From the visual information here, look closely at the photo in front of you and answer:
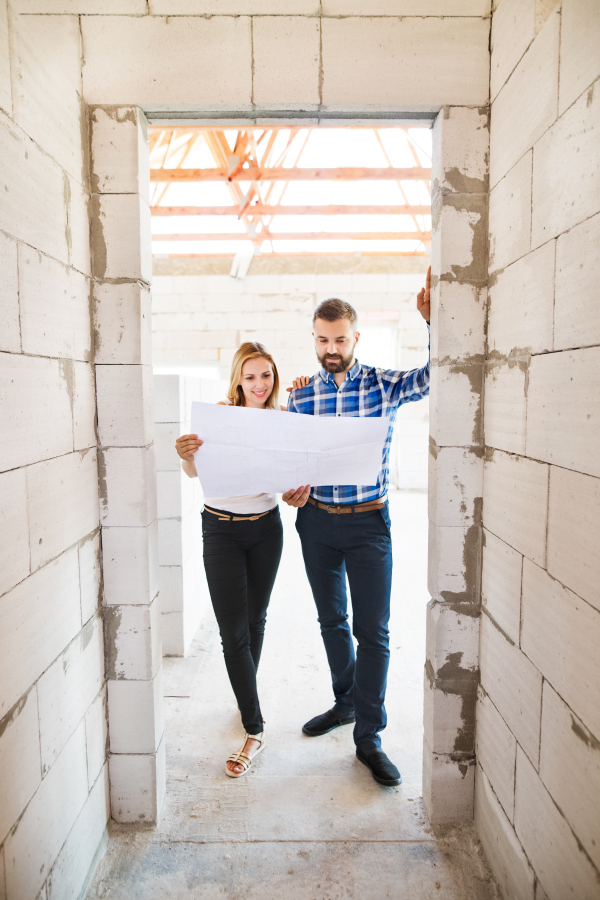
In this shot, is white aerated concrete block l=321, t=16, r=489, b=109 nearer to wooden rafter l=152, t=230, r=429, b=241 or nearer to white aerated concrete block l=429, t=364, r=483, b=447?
white aerated concrete block l=429, t=364, r=483, b=447

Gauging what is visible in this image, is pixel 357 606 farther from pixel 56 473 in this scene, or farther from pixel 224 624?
pixel 56 473

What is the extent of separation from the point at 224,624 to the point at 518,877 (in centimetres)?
112

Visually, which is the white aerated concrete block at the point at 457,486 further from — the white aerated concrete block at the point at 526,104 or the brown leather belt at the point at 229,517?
the white aerated concrete block at the point at 526,104

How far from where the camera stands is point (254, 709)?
202 centimetres

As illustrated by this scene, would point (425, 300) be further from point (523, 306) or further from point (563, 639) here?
point (563, 639)

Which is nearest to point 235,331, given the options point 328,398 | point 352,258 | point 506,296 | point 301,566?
point 352,258

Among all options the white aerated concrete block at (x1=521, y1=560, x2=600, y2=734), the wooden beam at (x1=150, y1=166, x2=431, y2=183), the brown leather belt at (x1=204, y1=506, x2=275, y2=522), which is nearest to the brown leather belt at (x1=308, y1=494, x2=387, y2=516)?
the brown leather belt at (x1=204, y1=506, x2=275, y2=522)

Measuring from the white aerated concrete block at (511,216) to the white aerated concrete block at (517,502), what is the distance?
1.83 ft

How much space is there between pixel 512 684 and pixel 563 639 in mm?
363

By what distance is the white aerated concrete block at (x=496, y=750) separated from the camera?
141 centimetres

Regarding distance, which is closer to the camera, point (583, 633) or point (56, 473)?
point (583, 633)

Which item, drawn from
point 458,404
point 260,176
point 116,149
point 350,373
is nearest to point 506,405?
point 458,404

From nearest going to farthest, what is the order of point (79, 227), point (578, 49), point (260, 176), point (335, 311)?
point (578, 49) < point (79, 227) < point (335, 311) < point (260, 176)

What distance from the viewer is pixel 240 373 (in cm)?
191
